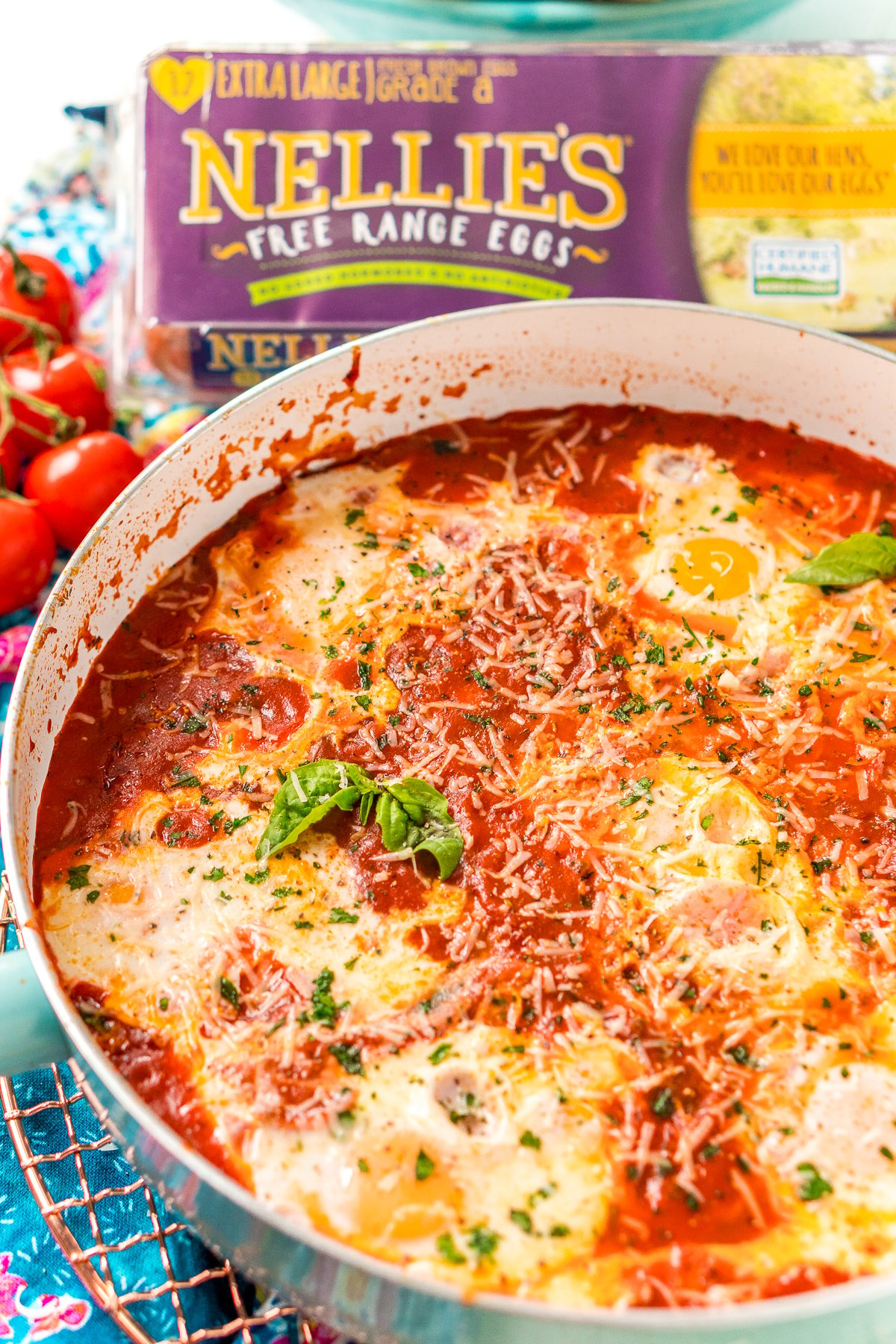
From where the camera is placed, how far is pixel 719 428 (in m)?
3.68

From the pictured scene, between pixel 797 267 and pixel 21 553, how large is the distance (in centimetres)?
273

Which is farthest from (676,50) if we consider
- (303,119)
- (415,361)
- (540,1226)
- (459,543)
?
(540,1226)

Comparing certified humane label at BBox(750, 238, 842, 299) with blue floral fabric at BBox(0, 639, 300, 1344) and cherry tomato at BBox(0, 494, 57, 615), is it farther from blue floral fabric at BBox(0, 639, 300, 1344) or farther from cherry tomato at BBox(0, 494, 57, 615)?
blue floral fabric at BBox(0, 639, 300, 1344)

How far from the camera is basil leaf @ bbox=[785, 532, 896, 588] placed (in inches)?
126

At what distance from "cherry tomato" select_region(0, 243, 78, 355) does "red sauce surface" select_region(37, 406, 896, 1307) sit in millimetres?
1454

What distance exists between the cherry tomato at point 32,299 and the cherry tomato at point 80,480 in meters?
0.45

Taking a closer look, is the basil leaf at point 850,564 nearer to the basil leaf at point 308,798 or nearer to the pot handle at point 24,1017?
the basil leaf at point 308,798

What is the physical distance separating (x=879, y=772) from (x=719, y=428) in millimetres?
1254

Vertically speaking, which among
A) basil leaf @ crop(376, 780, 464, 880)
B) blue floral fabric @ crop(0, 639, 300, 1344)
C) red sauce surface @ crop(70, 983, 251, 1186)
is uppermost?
basil leaf @ crop(376, 780, 464, 880)

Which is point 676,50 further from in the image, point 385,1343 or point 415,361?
point 385,1343

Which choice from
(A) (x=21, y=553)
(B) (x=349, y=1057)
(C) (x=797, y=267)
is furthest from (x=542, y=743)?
(C) (x=797, y=267)

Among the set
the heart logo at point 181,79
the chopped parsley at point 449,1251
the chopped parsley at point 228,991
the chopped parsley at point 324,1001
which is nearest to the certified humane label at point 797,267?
the heart logo at point 181,79

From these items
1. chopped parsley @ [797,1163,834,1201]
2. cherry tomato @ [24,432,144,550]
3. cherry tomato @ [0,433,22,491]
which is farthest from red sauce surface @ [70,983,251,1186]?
cherry tomato @ [0,433,22,491]

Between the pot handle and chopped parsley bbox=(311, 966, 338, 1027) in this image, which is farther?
chopped parsley bbox=(311, 966, 338, 1027)
